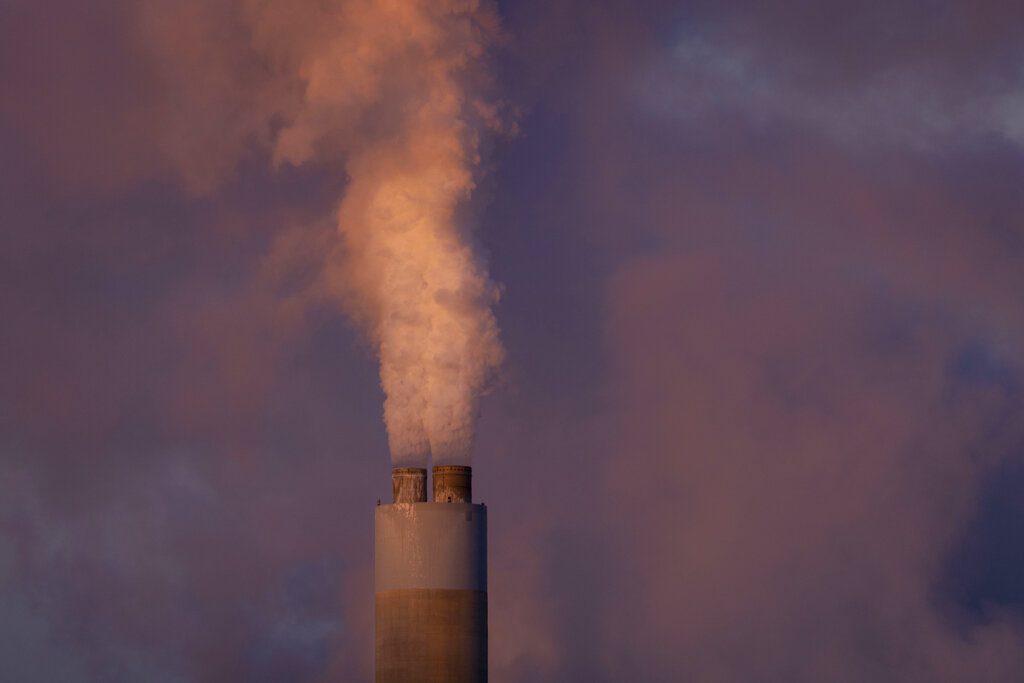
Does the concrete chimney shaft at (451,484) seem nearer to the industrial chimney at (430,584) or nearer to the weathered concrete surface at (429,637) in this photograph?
the industrial chimney at (430,584)

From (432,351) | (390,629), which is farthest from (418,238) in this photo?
(390,629)

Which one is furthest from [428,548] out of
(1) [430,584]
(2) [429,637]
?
(2) [429,637]

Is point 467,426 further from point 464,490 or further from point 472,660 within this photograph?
point 472,660

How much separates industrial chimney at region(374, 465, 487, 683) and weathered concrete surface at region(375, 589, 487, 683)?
5 cm

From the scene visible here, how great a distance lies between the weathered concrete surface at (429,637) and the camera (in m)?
94.6

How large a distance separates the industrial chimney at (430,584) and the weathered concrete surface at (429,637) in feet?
0.16

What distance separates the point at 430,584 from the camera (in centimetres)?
9525

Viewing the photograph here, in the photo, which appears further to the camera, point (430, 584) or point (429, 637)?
point (430, 584)

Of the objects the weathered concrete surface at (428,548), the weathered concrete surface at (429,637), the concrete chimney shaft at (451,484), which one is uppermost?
the concrete chimney shaft at (451,484)

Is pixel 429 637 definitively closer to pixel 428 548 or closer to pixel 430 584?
pixel 430 584

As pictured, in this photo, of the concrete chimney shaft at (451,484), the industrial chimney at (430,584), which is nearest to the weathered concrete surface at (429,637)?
the industrial chimney at (430,584)

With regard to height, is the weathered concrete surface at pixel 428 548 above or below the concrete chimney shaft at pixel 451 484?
below

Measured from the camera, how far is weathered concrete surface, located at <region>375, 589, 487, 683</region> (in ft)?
310

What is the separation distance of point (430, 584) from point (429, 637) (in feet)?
8.48
